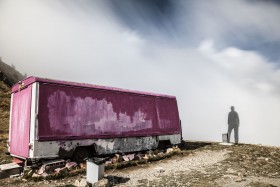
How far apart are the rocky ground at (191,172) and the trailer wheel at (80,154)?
1.21 m

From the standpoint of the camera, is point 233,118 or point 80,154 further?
point 233,118

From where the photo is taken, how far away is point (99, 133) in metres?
10.5

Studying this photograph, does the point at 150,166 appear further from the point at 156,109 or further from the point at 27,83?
the point at 27,83

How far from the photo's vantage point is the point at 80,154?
→ 32.6 ft

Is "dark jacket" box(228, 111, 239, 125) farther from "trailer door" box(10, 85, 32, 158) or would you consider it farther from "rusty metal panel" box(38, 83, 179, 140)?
"trailer door" box(10, 85, 32, 158)

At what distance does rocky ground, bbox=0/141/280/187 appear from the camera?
25.0ft

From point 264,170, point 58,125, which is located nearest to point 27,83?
point 58,125

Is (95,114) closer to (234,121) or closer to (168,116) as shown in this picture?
(168,116)

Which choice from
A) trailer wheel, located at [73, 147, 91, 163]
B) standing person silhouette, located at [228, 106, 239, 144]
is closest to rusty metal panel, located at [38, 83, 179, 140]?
trailer wheel, located at [73, 147, 91, 163]

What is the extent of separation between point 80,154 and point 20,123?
256 cm

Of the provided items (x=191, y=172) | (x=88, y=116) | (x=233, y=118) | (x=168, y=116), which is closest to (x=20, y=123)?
(x=88, y=116)

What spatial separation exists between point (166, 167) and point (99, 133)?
9.84 feet

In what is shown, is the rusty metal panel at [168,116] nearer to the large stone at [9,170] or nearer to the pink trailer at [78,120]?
the pink trailer at [78,120]

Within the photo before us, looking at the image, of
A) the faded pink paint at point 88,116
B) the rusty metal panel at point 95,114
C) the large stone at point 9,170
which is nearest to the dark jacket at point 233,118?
the rusty metal panel at point 95,114
